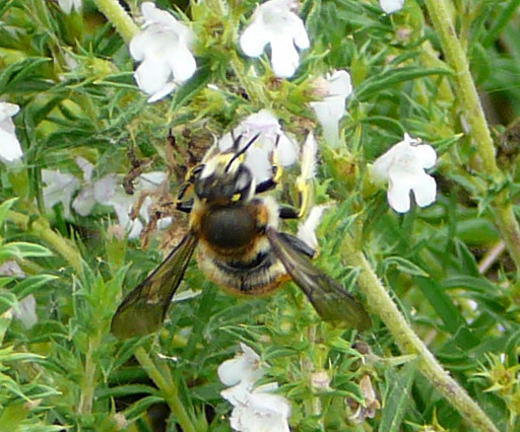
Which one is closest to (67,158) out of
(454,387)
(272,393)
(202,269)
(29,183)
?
(29,183)

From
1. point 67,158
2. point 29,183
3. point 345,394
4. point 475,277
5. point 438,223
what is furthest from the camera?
point 438,223

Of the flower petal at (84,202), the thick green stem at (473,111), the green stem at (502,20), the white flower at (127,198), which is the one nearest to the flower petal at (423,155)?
the thick green stem at (473,111)

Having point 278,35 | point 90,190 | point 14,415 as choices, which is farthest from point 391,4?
point 14,415

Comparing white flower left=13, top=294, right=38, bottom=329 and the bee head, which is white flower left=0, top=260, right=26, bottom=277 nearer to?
white flower left=13, top=294, right=38, bottom=329

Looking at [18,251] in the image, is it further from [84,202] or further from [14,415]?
[84,202]

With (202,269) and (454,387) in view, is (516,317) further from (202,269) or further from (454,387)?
(202,269)
